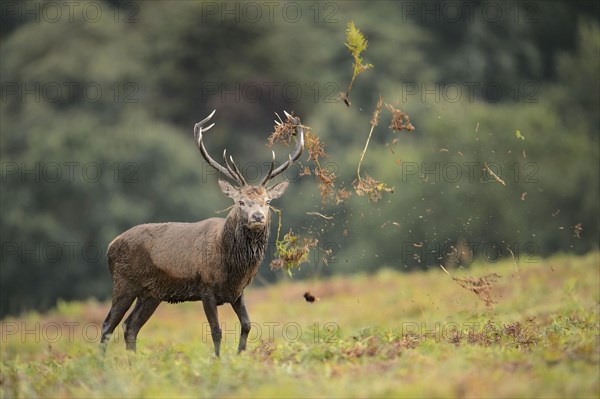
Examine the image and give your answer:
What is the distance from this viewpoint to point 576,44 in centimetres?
6569

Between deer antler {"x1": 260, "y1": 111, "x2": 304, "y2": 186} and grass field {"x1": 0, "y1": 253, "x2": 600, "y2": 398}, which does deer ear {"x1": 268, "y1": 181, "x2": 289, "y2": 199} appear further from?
grass field {"x1": 0, "y1": 253, "x2": 600, "y2": 398}

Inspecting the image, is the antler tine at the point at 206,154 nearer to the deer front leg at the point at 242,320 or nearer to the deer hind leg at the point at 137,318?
the deer front leg at the point at 242,320

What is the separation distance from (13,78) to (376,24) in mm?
24047

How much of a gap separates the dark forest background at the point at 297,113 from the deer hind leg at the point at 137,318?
27.2m

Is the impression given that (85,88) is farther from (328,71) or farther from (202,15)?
(328,71)

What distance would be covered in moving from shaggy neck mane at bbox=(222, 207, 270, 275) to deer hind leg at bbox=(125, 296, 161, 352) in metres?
1.64

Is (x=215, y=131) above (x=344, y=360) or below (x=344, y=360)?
below

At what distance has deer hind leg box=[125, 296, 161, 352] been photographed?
15.1 metres

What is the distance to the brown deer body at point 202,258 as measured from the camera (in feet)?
46.4

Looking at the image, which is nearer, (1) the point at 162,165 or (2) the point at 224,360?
(2) the point at 224,360

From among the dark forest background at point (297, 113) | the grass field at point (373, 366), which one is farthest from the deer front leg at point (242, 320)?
the dark forest background at point (297, 113)

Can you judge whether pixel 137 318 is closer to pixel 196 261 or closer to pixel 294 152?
pixel 196 261

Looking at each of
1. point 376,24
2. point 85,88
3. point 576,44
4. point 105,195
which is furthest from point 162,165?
point 576,44

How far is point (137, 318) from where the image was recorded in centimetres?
1527
